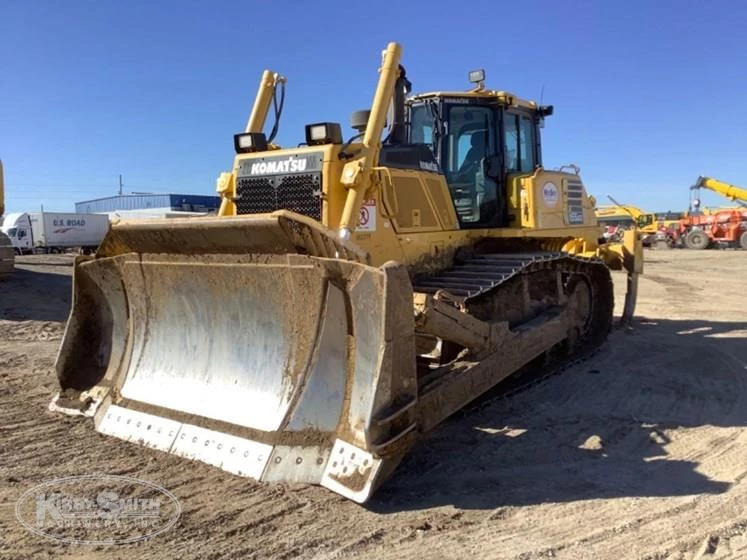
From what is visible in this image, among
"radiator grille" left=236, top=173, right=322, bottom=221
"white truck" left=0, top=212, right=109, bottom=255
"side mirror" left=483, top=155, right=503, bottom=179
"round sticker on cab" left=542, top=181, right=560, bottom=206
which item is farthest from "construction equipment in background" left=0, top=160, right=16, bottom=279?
"white truck" left=0, top=212, right=109, bottom=255

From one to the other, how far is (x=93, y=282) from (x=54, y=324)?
6261 mm

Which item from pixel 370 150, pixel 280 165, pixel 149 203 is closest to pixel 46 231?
pixel 149 203

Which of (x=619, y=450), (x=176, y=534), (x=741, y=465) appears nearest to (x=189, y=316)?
(x=176, y=534)

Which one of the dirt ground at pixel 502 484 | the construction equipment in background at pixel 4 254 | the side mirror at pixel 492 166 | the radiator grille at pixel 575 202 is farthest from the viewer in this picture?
the construction equipment in background at pixel 4 254

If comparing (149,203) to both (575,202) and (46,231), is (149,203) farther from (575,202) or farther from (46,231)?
(575,202)

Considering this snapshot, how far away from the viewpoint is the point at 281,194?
5594 millimetres

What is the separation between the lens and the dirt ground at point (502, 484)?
3373 mm

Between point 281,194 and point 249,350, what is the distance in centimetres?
152

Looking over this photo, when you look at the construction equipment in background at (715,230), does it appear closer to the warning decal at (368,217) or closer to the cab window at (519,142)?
the cab window at (519,142)

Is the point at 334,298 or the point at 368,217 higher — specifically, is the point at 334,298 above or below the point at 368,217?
below

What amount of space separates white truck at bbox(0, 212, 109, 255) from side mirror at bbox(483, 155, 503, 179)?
102ft

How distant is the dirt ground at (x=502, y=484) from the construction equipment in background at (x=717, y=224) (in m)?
29.3

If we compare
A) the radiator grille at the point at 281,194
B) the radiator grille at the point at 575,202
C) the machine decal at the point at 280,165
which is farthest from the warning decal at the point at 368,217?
the radiator grille at the point at 575,202

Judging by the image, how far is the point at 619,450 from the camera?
15.8 ft
